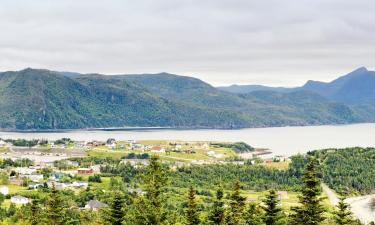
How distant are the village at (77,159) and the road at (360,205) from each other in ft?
30.0

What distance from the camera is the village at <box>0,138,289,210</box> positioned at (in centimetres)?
9012

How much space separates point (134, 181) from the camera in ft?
324

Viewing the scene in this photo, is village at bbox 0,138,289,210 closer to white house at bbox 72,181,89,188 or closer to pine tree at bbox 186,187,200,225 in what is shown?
white house at bbox 72,181,89,188

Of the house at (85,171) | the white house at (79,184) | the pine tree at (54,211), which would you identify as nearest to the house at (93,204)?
the white house at (79,184)

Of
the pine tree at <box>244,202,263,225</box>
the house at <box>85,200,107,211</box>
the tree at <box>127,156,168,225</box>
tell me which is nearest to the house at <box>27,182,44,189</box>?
the house at <box>85,200,107,211</box>

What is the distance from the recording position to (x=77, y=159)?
422 ft

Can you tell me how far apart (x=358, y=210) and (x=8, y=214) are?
4988 cm

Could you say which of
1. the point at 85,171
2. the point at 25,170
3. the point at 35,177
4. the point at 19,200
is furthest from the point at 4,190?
→ the point at 85,171

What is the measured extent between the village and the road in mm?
9152

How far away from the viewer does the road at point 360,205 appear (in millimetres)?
80531

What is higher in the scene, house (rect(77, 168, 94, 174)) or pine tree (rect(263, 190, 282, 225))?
pine tree (rect(263, 190, 282, 225))

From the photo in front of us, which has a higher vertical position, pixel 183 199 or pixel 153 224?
pixel 153 224

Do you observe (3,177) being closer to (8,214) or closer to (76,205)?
(76,205)

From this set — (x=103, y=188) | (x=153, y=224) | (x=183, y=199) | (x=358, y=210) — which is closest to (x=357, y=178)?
(x=358, y=210)
